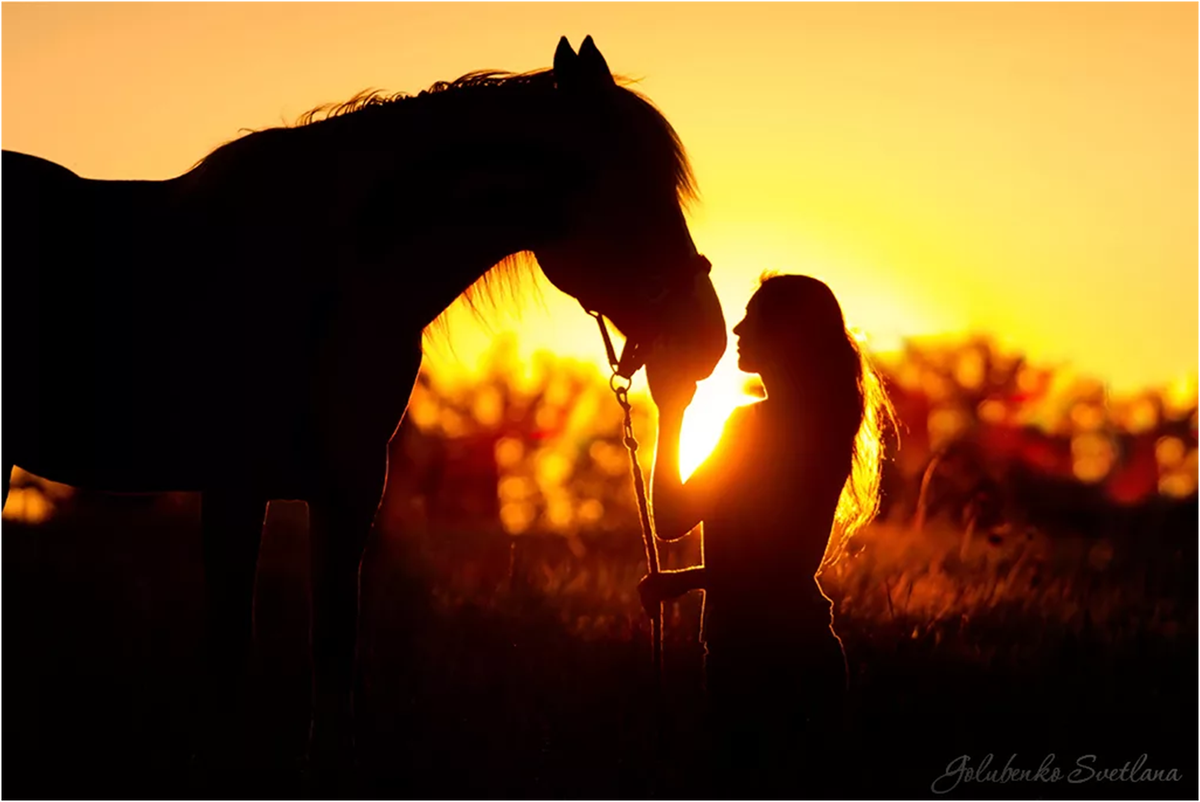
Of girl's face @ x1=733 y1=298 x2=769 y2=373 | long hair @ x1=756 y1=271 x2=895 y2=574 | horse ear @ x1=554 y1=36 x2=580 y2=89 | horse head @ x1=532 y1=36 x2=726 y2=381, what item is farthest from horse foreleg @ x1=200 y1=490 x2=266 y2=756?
long hair @ x1=756 y1=271 x2=895 y2=574

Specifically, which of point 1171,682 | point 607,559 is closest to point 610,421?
point 607,559

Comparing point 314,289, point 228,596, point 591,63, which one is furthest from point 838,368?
point 228,596

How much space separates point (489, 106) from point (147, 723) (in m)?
3.46

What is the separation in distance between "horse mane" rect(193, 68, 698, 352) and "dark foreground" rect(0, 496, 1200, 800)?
6.68ft

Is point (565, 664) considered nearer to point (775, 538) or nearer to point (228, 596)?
point (228, 596)

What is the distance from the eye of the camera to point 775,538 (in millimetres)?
4691

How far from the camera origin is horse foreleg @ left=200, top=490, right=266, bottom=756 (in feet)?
16.9

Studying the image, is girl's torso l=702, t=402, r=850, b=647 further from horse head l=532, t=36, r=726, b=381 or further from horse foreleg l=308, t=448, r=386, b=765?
horse foreleg l=308, t=448, r=386, b=765

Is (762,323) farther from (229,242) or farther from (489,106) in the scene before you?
(229,242)

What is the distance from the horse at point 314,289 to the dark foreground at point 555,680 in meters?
0.74

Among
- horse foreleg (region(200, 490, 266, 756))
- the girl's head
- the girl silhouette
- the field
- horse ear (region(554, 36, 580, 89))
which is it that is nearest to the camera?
the girl silhouette

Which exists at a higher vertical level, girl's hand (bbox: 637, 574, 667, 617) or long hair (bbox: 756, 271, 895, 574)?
long hair (bbox: 756, 271, 895, 574)

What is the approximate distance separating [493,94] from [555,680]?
10.4ft

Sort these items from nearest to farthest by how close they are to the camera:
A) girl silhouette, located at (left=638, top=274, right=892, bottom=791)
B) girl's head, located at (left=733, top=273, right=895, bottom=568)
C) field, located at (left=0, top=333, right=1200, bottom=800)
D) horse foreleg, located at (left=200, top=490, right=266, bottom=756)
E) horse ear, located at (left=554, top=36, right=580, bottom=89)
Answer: girl silhouette, located at (left=638, top=274, right=892, bottom=791), girl's head, located at (left=733, top=273, right=895, bottom=568), horse foreleg, located at (left=200, top=490, right=266, bottom=756), horse ear, located at (left=554, top=36, right=580, bottom=89), field, located at (left=0, top=333, right=1200, bottom=800)
